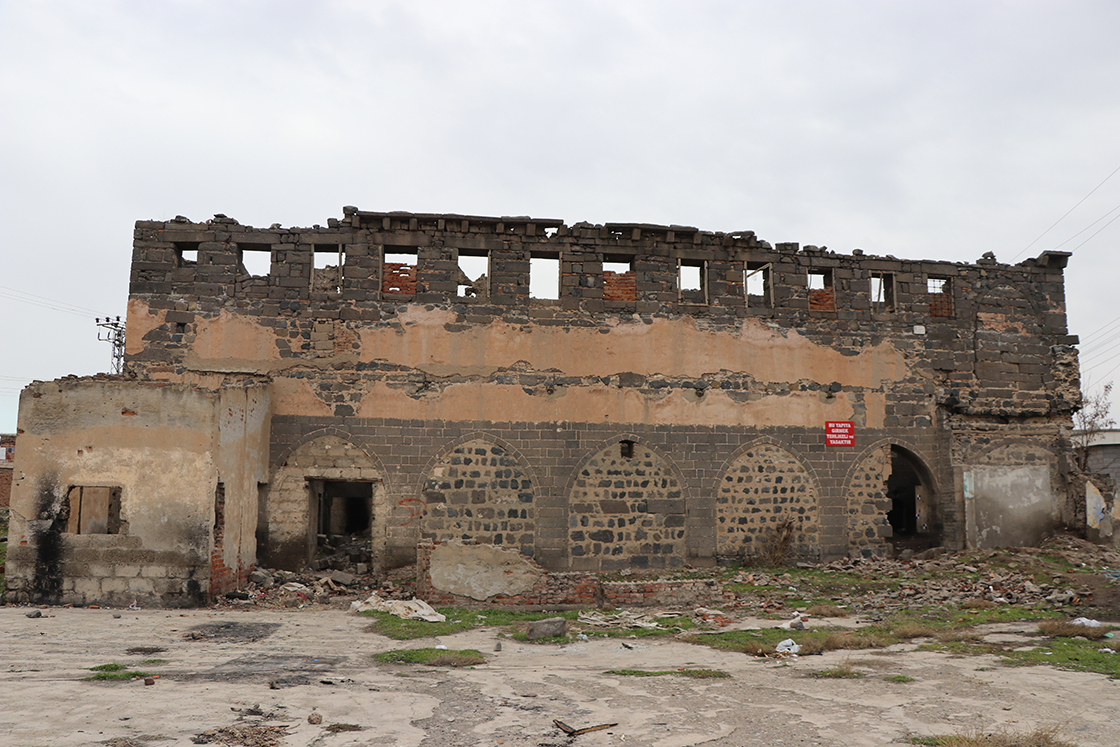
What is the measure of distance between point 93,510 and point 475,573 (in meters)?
6.04

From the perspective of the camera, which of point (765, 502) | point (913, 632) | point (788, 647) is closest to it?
point (788, 647)

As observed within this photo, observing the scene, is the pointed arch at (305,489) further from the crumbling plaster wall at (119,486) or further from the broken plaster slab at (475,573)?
the broken plaster slab at (475,573)

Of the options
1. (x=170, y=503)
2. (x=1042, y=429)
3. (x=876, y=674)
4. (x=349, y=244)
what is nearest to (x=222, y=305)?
(x=349, y=244)

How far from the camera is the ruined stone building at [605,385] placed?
14250mm

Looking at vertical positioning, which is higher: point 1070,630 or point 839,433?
point 839,433

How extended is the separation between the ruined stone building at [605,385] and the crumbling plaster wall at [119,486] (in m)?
1.42

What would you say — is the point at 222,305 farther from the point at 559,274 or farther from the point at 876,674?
the point at 876,674

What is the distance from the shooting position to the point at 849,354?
15.8 m

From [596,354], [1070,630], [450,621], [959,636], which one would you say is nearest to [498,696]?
[450,621]

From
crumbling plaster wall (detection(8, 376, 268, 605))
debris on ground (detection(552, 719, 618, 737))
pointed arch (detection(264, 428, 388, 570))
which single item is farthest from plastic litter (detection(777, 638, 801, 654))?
crumbling plaster wall (detection(8, 376, 268, 605))

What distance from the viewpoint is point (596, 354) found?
15000mm

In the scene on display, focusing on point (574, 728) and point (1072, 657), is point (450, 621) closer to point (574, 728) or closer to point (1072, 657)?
point (574, 728)

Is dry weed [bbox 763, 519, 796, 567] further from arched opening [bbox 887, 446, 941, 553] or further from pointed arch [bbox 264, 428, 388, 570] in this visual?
pointed arch [bbox 264, 428, 388, 570]

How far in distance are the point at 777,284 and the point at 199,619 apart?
12039mm
